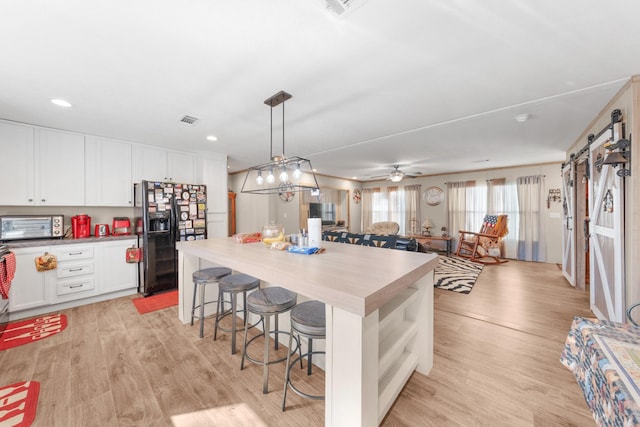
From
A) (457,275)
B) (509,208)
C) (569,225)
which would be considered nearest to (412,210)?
(509,208)

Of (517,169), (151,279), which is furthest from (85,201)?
(517,169)

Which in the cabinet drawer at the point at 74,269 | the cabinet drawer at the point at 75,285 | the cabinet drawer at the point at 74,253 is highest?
the cabinet drawer at the point at 74,253

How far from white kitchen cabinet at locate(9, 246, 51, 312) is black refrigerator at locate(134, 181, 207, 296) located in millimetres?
992

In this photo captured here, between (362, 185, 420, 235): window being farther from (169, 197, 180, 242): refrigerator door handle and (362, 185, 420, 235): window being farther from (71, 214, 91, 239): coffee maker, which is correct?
(71, 214, 91, 239): coffee maker

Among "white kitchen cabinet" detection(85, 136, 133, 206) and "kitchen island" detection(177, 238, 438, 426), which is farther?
"white kitchen cabinet" detection(85, 136, 133, 206)

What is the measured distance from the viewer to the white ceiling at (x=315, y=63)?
137 centimetres

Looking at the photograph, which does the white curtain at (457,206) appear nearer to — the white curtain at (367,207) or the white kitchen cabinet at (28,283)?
the white curtain at (367,207)

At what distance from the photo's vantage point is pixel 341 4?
→ 1295 mm

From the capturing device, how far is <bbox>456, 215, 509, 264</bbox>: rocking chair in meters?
5.76

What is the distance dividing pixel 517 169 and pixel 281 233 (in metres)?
6.77

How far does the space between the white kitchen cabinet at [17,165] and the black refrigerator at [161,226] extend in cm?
110

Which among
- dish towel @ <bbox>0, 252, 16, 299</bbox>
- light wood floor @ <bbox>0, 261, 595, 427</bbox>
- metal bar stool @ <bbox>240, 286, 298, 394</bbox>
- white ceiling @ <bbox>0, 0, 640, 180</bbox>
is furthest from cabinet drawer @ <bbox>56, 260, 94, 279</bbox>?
metal bar stool @ <bbox>240, 286, 298, 394</bbox>

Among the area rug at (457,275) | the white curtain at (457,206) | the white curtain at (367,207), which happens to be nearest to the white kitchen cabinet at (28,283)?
the area rug at (457,275)

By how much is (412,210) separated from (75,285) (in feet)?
26.1
